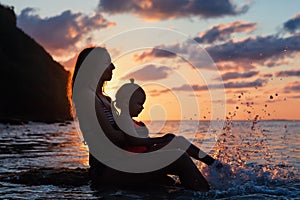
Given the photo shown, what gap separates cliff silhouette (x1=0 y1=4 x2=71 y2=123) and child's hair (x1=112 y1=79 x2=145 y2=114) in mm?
65182

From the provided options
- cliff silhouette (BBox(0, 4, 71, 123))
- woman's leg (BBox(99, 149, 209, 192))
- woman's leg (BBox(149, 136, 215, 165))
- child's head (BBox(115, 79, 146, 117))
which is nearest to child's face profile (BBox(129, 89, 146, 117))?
child's head (BBox(115, 79, 146, 117))

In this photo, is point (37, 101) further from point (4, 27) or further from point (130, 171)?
point (130, 171)

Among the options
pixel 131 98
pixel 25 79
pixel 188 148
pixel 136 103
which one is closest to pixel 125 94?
pixel 131 98

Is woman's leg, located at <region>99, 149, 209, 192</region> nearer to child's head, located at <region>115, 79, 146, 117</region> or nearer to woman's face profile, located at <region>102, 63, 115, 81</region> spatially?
child's head, located at <region>115, 79, 146, 117</region>

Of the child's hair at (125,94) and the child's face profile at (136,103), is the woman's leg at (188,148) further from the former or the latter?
the child's hair at (125,94)

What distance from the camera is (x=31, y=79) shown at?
8619cm

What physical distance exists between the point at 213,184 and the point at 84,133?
2039 millimetres

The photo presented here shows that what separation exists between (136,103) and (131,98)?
0.11m

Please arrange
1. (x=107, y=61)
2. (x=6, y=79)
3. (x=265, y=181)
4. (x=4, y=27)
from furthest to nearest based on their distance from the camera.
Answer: (x=4, y=27), (x=6, y=79), (x=265, y=181), (x=107, y=61)

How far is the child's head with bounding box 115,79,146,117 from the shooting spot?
6.38 metres

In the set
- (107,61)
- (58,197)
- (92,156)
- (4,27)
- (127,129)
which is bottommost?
(58,197)

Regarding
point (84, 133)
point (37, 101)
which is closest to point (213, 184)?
point (84, 133)

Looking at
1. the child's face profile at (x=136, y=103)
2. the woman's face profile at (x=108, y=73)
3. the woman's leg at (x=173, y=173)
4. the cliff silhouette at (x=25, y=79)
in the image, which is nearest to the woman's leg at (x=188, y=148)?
the woman's leg at (x=173, y=173)

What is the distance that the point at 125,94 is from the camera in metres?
6.43
